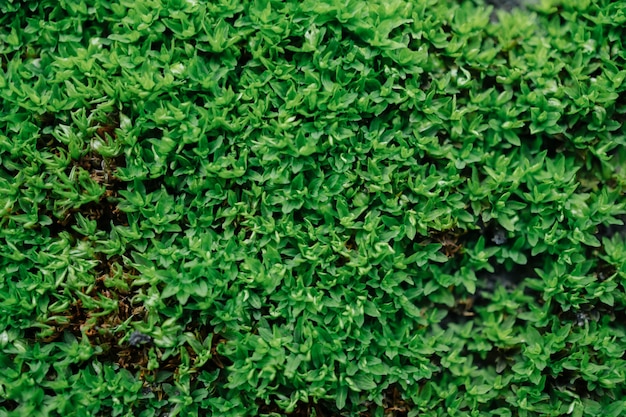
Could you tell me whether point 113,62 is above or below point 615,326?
above

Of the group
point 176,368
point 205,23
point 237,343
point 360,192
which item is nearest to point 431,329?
point 360,192

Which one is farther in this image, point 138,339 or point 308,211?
point 308,211

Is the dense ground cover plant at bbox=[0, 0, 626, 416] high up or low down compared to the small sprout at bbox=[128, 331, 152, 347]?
up

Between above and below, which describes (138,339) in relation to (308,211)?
below

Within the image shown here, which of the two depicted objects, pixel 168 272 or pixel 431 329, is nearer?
pixel 168 272

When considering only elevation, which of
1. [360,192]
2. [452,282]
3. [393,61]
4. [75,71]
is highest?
[393,61]

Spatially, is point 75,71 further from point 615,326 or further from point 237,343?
point 615,326

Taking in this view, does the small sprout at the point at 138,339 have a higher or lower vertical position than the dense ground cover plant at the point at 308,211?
lower
